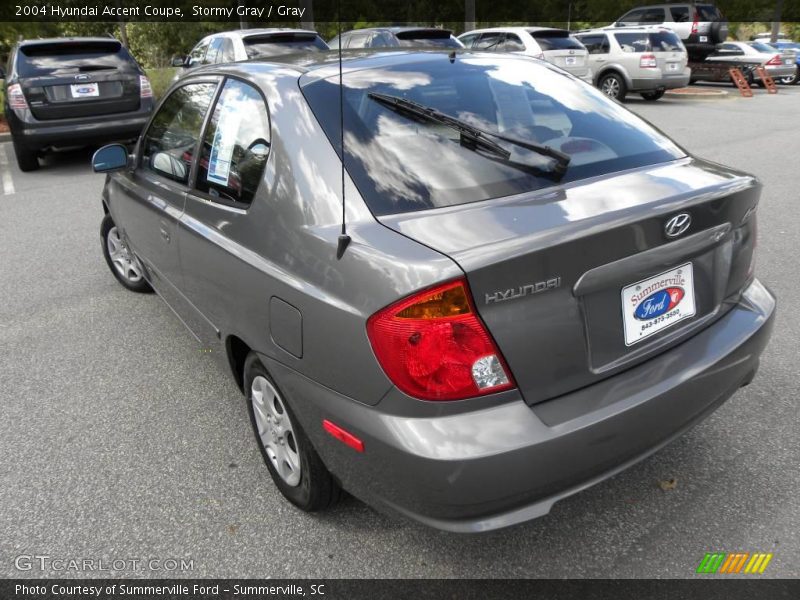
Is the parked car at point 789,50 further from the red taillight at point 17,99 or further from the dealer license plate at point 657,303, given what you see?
the dealer license plate at point 657,303

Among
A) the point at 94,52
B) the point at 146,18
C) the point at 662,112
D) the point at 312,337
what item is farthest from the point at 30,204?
the point at 146,18

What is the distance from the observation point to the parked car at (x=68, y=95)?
8.54m

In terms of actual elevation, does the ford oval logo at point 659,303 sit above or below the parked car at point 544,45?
below

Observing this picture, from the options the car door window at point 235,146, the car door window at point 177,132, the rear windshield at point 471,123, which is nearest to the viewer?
the rear windshield at point 471,123

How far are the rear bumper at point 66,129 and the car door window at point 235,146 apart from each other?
6790 millimetres

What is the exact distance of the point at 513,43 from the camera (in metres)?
13.7

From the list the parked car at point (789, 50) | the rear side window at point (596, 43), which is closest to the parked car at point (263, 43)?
the rear side window at point (596, 43)

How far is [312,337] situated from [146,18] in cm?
3313

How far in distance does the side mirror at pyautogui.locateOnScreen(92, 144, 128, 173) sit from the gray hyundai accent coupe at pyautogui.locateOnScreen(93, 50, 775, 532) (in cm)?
130

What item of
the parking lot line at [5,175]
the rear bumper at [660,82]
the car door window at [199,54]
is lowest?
the parking lot line at [5,175]

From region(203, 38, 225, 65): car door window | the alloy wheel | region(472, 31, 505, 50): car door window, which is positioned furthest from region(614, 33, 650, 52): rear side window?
the alloy wheel

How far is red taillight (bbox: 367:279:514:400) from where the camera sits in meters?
1.71

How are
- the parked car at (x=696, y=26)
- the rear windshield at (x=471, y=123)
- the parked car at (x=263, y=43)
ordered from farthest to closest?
the parked car at (x=696, y=26) < the parked car at (x=263, y=43) < the rear windshield at (x=471, y=123)

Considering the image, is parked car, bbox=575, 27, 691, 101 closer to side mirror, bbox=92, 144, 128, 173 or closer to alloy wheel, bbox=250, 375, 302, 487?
side mirror, bbox=92, 144, 128, 173
